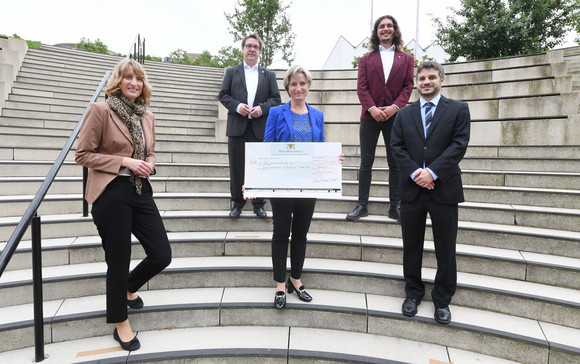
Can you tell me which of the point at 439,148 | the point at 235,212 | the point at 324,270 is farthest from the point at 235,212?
the point at 439,148

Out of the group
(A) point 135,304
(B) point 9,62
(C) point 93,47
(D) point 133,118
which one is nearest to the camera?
(D) point 133,118

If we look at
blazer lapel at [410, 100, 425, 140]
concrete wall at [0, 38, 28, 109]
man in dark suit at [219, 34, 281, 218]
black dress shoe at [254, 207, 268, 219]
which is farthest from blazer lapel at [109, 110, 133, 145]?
concrete wall at [0, 38, 28, 109]

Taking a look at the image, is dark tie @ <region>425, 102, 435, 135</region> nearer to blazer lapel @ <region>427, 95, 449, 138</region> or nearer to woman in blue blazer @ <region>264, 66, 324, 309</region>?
blazer lapel @ <region>427, 95, 449, 138</region>

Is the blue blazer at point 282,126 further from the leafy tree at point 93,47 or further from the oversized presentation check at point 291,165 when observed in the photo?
the leafy tree at point 93,47

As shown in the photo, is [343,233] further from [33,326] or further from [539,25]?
[539,25]

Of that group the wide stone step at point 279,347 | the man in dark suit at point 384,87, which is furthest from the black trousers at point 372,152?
the wide stone step at point 279,347

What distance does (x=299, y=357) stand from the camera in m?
2.48

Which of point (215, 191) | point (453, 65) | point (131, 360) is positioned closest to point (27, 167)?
point (215, 191)

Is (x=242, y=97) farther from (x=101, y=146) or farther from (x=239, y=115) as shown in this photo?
(x=101, y=146)

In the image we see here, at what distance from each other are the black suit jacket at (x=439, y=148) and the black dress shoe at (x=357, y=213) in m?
1.25

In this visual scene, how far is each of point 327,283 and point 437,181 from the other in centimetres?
144

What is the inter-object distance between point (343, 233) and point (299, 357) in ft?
5.59

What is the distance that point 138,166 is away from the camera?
2268 mm

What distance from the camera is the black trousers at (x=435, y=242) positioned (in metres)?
2.56
